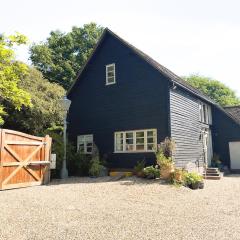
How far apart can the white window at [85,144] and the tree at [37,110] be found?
3.44m

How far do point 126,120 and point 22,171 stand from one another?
26.8 feet

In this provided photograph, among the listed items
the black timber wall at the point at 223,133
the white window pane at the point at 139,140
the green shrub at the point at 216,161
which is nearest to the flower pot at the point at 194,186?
the white window pane at the point at 139,140

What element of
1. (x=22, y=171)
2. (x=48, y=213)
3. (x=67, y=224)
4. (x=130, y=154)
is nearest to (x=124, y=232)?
(x=67, y=224)

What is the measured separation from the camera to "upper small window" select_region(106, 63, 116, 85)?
20031 mm

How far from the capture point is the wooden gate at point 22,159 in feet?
38.3

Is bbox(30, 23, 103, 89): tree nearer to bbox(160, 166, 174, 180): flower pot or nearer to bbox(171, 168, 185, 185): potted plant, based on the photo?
bbox(160, 166, 174, 180): flower pot

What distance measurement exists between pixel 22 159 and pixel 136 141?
307 inches

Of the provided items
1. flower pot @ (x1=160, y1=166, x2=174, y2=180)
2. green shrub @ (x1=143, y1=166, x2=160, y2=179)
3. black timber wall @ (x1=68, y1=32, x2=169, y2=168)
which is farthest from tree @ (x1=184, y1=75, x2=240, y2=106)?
flower pot @ (x1=160, y1=166, x2=174, y2=180)

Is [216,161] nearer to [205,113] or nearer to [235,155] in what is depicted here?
[235,155]

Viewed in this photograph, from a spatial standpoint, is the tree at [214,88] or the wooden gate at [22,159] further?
the tree at [214,88]

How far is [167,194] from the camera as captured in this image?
440 inches

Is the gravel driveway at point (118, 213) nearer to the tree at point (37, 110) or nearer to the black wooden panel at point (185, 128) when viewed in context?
the black wooden panel at point (185, 128)

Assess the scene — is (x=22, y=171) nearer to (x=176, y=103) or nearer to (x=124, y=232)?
(x=124, y=232)

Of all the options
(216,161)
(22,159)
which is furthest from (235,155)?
(22,159)
